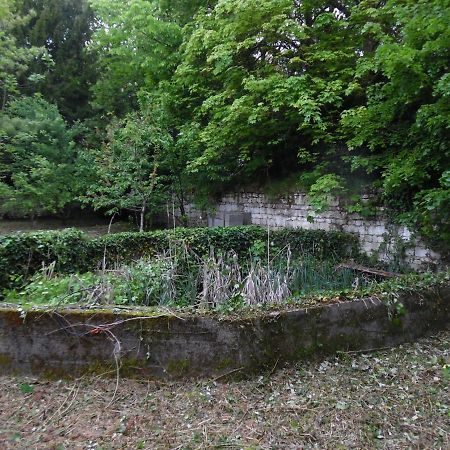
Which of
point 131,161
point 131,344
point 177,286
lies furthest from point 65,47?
point 131,344

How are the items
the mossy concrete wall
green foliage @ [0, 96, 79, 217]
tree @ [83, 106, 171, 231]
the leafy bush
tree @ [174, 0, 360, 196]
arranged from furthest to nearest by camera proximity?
1. green foliage @ [0, 96, 79, 217]
2. tree @ [83, 106, 171, 231]
3. tree @ [174, 0, 360, 196]
4. the leafy bush
5. the mossy concrete wall

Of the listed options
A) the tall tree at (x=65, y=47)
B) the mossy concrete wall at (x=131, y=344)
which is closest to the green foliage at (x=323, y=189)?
the mossy concrete wall at (x=131, y=344)

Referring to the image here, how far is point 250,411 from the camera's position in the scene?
2.29 meters

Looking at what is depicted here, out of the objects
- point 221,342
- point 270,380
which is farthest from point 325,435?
point 221,342

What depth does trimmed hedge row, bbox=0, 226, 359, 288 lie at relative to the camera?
4520 mm

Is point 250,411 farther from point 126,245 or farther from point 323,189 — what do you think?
point 323,189

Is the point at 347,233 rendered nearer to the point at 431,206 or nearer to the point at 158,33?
the point at 431,206

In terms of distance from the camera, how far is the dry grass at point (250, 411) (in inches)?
79.4

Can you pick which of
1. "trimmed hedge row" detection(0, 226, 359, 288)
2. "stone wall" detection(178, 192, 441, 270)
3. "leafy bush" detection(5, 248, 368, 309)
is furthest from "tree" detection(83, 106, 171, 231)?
"leafy bush" detection(5, 248, 368, 309)

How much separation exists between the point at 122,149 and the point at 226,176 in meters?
2.55

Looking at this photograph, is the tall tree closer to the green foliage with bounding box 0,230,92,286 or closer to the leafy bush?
the green foliage with bounding box 0,230,92,286

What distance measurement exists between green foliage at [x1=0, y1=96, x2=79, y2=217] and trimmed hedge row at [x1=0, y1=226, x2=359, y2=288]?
15.0 ft

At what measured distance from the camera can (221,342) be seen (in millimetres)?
2617

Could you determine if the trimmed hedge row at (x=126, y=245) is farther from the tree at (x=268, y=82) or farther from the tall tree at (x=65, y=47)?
the tall tree at (x=65, y=47)
